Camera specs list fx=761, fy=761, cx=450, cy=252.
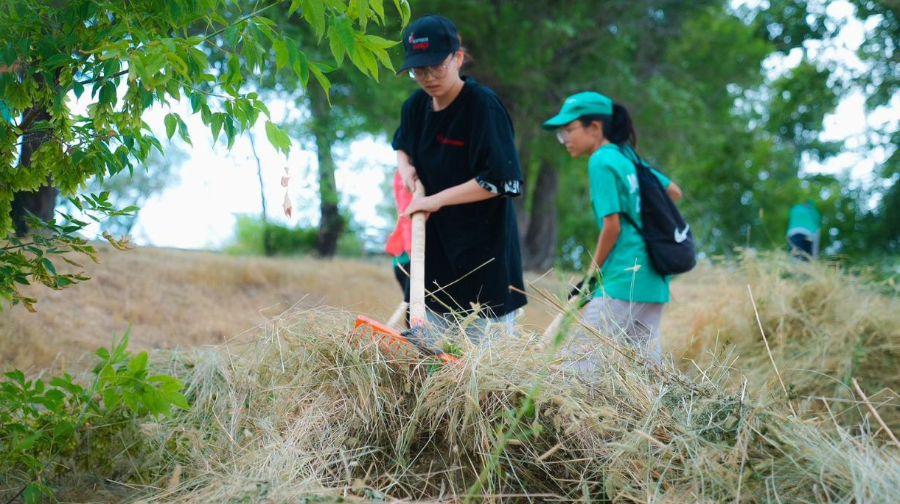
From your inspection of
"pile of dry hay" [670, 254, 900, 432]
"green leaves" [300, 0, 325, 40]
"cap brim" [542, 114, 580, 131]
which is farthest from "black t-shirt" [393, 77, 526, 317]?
"pile of dry hay" [670, 254, 900, 432]

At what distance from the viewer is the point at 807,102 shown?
1247 cm

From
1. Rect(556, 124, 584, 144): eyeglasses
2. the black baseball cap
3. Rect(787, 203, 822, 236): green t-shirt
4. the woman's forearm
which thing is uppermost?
the black baseball cap

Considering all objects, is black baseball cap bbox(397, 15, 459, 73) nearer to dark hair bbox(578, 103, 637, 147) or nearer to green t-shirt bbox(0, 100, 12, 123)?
dark hair bbox(578, 103, 637, 147)

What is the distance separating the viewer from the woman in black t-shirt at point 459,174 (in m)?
3.26

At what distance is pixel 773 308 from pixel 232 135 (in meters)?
4.20

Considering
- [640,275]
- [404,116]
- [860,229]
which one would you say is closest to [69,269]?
[404,116]

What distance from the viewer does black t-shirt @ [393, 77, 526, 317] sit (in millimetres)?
3295

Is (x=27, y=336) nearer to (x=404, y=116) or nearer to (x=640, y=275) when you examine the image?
(x=404, y=116)

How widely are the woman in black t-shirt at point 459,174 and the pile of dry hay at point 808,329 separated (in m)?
1.57

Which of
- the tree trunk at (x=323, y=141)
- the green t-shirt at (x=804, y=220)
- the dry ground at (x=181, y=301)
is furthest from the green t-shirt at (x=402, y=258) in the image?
the green t-shirt at (x=804, y=220)

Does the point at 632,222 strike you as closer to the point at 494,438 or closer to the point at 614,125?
the point at 614,125

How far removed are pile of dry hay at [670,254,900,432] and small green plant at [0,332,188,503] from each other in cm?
297

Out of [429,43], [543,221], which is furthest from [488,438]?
[543,221]

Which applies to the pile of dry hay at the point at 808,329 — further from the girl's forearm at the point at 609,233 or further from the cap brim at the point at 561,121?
the cap brim at the point at 561,121
